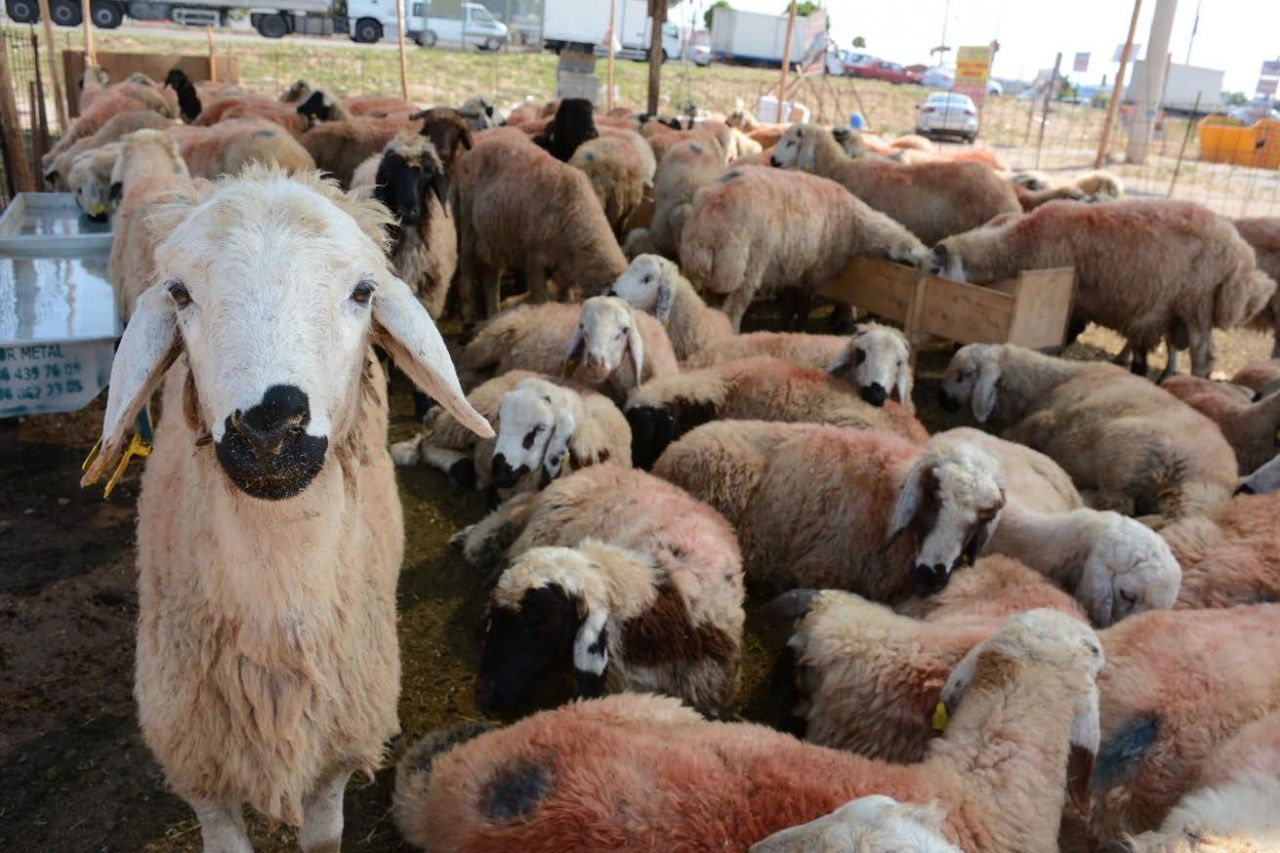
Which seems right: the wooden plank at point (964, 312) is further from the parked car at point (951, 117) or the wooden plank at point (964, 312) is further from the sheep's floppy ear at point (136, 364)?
the parked car at point (951, 117)

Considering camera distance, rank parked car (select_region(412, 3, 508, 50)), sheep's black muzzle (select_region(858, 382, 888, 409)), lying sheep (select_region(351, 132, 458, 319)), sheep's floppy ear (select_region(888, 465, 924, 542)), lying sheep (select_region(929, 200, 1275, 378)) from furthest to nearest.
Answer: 1. parked car (select_region(412, 3, 508, 50))
2. lying sheep (select_region(929, 200, 1275, 378))
3. lying sheep (select_region(351, 132, 458, 319))
4. sheep's black muzzle (select_region(858, 382, 888, 409))
5. sheep's floppy ear (select_region(888, 465, 924, 542))

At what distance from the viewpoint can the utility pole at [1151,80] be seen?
20312 millimetres

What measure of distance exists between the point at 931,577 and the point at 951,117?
2667 centimetres

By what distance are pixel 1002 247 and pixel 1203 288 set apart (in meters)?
1.57

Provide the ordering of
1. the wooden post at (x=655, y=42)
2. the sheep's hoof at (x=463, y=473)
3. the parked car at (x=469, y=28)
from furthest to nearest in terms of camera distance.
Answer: the parked car at (x=469, y=28), the wooden post at (x=655, y=42), the sheep's hoof at (x=463, y=473)

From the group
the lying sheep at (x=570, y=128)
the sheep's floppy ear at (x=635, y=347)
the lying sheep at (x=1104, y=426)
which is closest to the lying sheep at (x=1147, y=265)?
the lying sheep at (x=1104, y=426)

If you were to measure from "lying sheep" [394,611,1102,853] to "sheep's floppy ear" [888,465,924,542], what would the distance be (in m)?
1.17

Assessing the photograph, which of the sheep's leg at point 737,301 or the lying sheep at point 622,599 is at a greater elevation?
the sheep's leg at point 737,301

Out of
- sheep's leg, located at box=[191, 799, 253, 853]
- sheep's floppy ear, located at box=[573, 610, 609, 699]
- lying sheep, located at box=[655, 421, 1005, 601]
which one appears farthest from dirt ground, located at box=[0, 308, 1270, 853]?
sheep's floppy ear, located at box=[573, 610, 609, 699]

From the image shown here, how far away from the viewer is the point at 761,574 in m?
4.62

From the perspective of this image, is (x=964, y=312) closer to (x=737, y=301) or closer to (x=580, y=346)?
(x=737, y=301)

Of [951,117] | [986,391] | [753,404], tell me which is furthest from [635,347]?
[951,117]

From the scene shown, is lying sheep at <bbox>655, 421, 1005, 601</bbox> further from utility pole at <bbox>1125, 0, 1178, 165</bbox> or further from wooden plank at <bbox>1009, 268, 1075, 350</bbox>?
utility pole at <bbox>1125, 0, 1178, 165</bbox>

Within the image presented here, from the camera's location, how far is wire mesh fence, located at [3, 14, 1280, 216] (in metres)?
21.3
